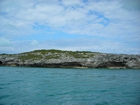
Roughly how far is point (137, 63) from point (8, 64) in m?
68.6

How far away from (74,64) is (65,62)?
5.17 m

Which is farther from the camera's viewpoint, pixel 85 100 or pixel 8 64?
pixel 8 64

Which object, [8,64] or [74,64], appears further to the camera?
[8,64]

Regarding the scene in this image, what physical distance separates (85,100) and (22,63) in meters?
85.0

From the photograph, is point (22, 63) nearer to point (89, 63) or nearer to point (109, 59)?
point (89, 63)

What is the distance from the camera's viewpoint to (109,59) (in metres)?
88.6

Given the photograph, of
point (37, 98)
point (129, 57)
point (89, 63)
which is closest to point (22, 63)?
point (89, 63)

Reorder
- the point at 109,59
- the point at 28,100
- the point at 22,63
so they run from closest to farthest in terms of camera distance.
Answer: the point at 28,100 < the point at 109,59 < the point at 22,63

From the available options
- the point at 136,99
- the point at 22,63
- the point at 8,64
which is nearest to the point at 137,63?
the point at 22,63

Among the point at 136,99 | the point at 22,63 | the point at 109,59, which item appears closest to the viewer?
the point at 136,99

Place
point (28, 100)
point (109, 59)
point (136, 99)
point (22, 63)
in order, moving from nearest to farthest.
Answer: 1. point (28, 100)
2. point (136, 99)
3. point (109, 59)
4. point (22, 63)

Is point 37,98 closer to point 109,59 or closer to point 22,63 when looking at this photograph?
point 109,59

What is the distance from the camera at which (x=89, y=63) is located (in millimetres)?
90750

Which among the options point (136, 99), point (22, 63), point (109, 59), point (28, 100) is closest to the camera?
point (28, 100)
